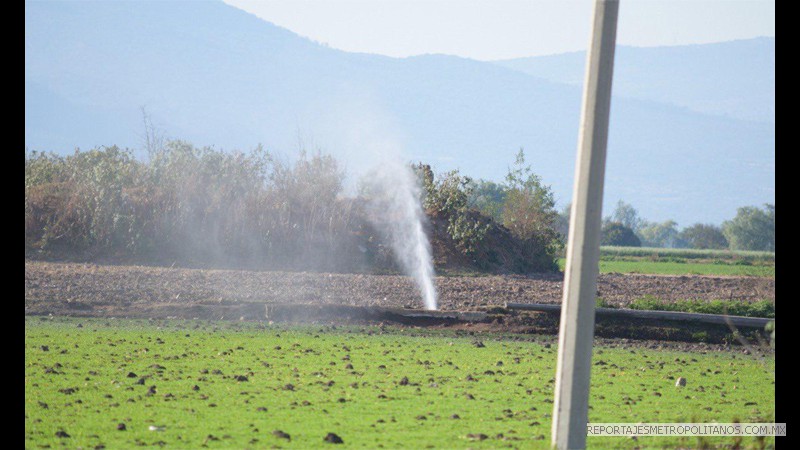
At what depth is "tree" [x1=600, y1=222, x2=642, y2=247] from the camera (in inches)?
3440

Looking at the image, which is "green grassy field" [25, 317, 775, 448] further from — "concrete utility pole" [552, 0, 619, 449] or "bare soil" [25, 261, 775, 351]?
"bare soil" [25, 261, 775, 351]

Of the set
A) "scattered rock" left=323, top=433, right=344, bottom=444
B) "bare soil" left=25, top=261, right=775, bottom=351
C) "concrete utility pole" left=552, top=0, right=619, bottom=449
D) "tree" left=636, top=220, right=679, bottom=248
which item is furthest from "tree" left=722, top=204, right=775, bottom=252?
"concrete utility pole" left=552, top=0, right=619, bottom=449

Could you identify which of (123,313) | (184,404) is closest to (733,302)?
(123,313)

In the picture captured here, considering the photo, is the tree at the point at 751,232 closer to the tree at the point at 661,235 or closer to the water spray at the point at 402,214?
the tree at the point at 661,235

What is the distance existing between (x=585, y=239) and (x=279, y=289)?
58.9 feet

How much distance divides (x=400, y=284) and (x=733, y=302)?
363 inches

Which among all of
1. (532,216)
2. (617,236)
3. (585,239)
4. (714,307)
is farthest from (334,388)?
(617,236)

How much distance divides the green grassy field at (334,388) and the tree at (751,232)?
8248 centimetres

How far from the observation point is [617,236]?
88375 mm

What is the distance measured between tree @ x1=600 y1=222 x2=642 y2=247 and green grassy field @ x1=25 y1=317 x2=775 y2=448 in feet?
231

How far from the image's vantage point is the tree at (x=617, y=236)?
87.4m

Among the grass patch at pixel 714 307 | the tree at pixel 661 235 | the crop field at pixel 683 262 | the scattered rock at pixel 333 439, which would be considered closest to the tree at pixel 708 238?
→ the tree at pixel 661 235

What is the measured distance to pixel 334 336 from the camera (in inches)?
740
